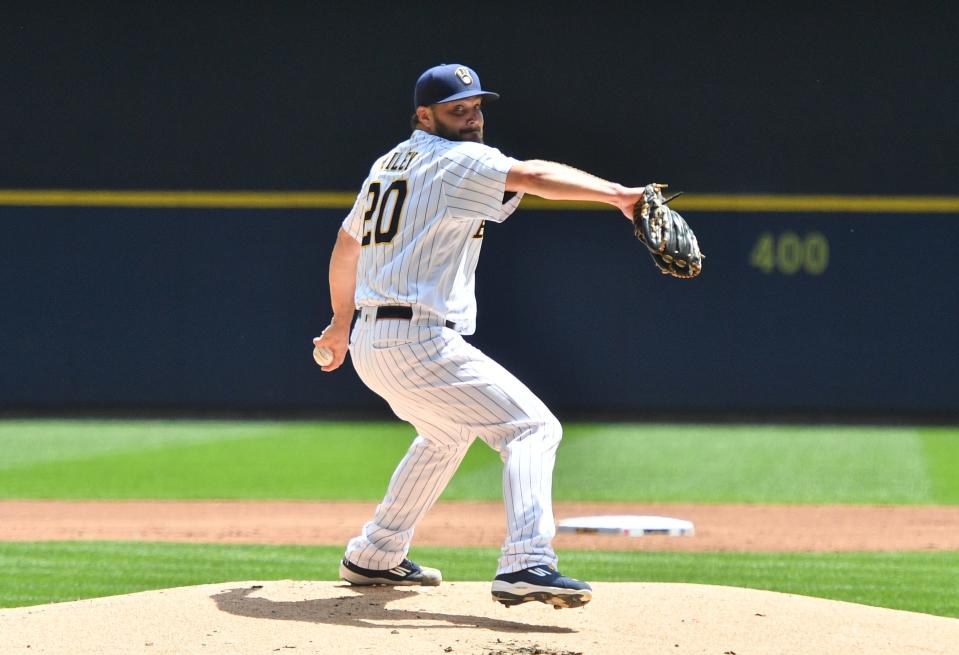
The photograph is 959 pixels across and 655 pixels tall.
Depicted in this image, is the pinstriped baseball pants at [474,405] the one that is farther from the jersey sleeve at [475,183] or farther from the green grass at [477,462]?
the green grass at [477,462]

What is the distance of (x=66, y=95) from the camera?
49.7 ft

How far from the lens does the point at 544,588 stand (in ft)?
12.0

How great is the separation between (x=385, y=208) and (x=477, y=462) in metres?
7.78

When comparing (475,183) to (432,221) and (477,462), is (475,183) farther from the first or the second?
(477,462)

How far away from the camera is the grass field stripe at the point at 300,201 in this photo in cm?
1477

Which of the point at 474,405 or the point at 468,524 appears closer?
the point at 474,405

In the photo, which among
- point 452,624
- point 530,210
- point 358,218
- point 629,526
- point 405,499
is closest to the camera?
point 452,624

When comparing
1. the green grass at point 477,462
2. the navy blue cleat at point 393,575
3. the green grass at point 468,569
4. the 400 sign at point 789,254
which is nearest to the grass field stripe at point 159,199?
the green grass at point 477,462

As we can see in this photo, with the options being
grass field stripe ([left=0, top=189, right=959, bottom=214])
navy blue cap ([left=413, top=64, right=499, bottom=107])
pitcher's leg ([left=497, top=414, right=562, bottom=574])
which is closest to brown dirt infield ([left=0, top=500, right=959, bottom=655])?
pitcher's leg ([left=497, top=414, right=562, bottom=574])

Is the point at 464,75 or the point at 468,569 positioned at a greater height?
the point at 464,75

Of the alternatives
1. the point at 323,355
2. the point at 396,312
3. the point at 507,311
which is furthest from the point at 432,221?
the point at 507,311

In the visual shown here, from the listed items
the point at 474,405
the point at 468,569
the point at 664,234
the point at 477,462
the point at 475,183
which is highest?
the point at 475,183

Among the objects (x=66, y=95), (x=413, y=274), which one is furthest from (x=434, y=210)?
(x=66, y=95)

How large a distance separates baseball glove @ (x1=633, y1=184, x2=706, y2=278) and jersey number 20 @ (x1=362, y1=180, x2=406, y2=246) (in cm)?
67
